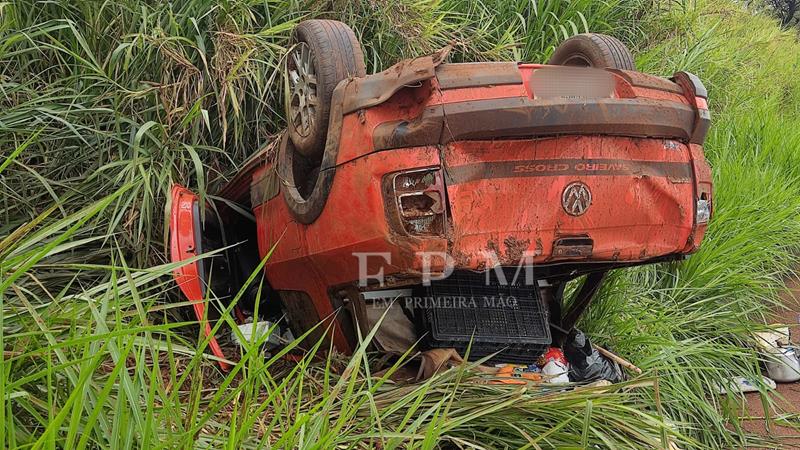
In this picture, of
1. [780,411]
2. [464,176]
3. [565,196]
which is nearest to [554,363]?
[565,196]

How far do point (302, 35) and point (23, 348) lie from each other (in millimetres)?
1425

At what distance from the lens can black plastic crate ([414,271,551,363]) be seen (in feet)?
8.02

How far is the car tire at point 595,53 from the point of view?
259 centimetres

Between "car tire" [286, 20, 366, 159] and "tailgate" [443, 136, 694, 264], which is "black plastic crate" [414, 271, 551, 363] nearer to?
"tailgate" [443, 136, 694, 264]

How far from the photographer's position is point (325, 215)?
81.0 inches

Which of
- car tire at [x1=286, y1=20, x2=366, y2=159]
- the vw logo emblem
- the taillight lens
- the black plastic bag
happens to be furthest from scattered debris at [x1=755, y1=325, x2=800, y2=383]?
car tire at [x1=286, y1=20, x2=366, y2=159]

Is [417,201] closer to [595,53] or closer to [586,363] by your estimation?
[595,53]

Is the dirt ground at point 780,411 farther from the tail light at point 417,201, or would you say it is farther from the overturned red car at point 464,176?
the tail light at point 417,201

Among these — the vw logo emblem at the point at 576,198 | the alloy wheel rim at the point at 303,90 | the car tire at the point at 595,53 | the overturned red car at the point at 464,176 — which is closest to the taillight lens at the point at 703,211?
the overturned red car at the point at 464,176

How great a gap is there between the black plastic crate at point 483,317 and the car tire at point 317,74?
0.72 m

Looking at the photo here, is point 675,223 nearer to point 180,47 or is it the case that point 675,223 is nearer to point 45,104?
point 180,47

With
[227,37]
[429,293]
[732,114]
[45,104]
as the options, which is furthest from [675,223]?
[732,114]

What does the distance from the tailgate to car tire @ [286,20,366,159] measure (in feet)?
1.75

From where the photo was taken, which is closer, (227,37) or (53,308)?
(53,308)
